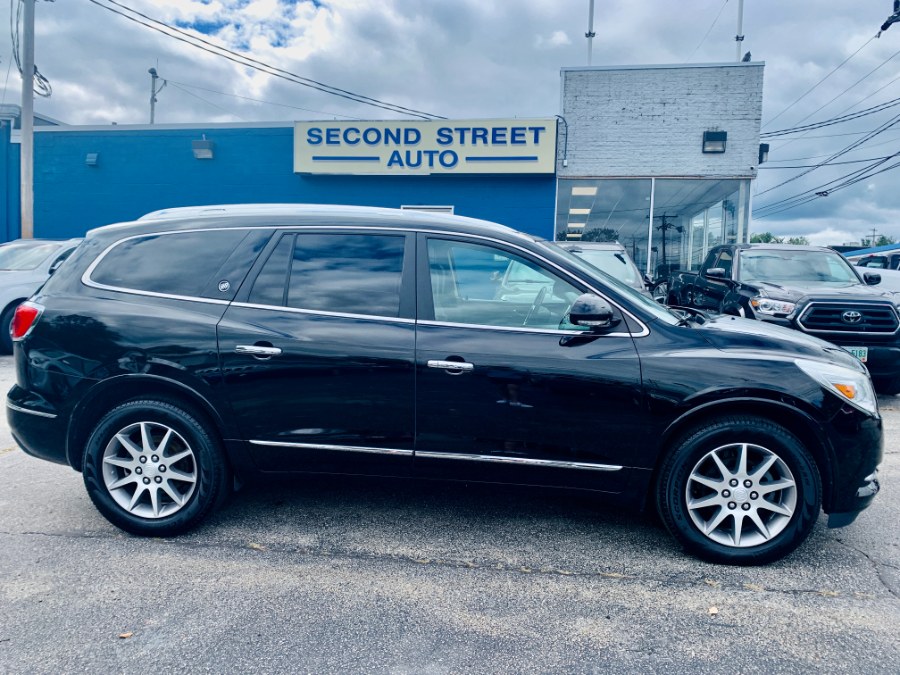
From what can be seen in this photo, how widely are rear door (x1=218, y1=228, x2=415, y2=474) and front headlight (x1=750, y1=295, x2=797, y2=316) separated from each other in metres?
5.70

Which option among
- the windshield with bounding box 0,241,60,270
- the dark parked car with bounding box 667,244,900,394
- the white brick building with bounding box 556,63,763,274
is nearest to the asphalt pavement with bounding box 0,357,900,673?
the dark parked car with bounding box 667,244,900,394

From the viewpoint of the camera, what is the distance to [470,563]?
3395 millimetres

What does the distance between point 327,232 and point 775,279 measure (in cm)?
718

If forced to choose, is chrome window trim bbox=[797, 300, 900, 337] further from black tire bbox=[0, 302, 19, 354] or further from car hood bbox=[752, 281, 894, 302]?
black tire bbox=[0, 302, 19, 354]

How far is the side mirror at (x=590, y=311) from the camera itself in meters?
3.32

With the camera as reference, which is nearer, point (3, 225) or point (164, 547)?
point (164, 547)

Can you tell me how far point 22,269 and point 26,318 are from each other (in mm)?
7317

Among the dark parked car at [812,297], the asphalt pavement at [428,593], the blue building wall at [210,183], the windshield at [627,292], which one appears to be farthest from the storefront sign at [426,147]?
the asphalt pavement at [428,593]

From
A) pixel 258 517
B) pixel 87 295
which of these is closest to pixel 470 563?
Answer: pixel 258 517

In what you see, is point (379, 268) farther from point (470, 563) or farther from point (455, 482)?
point (470, 563)

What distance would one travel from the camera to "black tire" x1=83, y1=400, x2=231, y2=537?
3639 millimetres

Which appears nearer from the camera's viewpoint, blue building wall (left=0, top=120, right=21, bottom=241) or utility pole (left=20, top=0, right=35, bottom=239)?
utility pole (left=20, top=0, right=35, bottom=239)

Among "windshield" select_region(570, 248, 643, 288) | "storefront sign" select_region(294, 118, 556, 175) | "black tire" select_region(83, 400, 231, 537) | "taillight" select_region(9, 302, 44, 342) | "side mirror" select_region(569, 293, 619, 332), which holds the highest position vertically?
"storefront sign" select_region(294, 118, 556, 175)

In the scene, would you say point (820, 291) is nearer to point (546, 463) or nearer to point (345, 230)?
point (546, 463)
